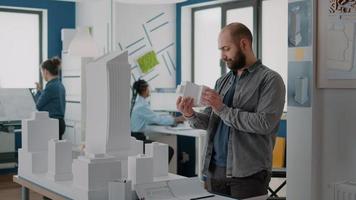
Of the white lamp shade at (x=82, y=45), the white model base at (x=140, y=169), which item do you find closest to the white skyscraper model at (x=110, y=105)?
the white model base at (x=140, y=169)

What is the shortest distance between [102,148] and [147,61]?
16.2 feet

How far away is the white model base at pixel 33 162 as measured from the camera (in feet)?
8.17

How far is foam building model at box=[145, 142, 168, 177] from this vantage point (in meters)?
2.33

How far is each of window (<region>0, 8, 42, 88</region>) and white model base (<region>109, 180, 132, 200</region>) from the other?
5.41m

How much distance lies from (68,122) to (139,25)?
1.66 m

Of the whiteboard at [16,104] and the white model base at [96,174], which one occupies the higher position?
the whiteboard at [16,104]

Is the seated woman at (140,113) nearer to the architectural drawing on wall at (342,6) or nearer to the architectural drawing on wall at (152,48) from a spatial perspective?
the architectural drawing on wall at (152,48)

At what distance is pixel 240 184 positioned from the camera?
90.3 inches

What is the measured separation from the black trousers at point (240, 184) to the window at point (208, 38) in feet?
15.1

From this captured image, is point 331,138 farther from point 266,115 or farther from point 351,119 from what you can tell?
point 266,115

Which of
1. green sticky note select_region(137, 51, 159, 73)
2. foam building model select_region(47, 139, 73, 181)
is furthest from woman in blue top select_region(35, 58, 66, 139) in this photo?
foam building model select_region(47, 139, 73, 181)

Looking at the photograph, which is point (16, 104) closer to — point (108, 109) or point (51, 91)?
point (51, 91)

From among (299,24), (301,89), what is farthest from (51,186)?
(299,24)

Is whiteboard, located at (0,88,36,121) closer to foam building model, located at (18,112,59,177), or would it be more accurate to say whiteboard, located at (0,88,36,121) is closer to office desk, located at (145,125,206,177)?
office desk, located at (145,125,206,177)
